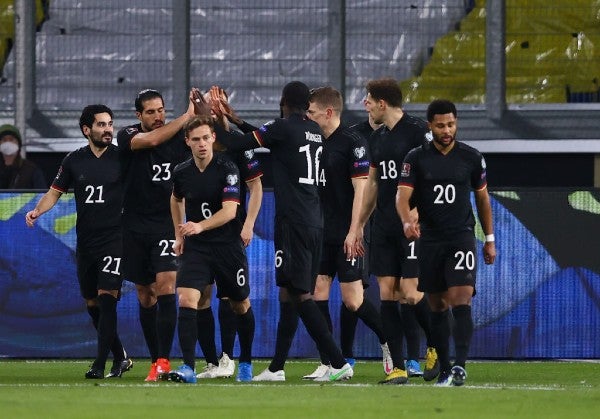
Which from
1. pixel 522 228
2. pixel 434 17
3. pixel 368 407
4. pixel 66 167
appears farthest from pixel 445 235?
pixel 434 17

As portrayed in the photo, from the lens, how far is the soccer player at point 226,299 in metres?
10.9

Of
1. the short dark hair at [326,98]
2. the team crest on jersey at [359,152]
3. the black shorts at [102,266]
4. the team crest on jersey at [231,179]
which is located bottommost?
the black shorts at [102,266]

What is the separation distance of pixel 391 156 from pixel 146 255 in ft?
6.25

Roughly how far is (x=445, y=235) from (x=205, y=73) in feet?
26.6

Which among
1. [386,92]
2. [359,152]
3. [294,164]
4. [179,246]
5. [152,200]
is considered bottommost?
[179,246]

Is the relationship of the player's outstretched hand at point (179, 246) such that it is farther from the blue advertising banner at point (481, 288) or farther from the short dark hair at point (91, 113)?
the blue advertising banner at point (481, 288)

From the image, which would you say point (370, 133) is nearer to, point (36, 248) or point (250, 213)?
point (250, 213)

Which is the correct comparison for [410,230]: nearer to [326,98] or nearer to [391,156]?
[391,156]

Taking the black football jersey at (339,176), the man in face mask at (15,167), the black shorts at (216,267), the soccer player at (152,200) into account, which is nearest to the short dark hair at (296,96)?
the black football jersey at (339,176)

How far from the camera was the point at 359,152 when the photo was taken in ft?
37.0

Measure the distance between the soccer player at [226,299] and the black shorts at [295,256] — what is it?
0.83 ft

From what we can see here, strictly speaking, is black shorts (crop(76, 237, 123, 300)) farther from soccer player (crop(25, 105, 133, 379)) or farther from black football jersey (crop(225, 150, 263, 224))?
black football jersey (crop(225, 150, 263, 224))

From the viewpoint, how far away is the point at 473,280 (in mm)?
10133

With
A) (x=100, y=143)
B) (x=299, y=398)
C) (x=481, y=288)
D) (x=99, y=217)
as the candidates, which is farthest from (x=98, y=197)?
(x=481, y=288)
